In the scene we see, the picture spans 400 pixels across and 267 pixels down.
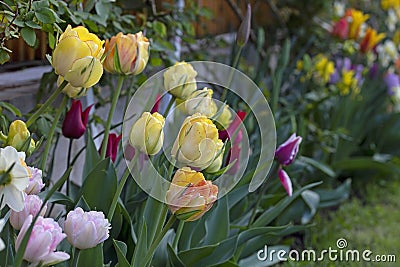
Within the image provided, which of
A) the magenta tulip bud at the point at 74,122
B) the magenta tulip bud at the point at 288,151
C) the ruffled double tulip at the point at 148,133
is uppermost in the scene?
the ruffled double tulip at the point at 148,133

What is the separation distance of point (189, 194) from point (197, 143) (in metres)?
0.08

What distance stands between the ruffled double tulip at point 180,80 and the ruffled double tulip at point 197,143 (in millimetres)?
368

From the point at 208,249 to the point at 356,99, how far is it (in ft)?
6.30

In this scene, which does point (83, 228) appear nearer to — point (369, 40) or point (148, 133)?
point (148, 133)


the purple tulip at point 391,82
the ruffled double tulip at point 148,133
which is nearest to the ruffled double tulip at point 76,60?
the ruffled double tulip at point 148,133

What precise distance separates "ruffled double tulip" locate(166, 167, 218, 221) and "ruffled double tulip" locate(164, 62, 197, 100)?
0.42 metres

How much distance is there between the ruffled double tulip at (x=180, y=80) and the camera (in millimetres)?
1396

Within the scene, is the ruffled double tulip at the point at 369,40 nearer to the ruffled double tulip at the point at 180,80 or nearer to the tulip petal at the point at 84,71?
the ruffled double tulip at the point at 180,80

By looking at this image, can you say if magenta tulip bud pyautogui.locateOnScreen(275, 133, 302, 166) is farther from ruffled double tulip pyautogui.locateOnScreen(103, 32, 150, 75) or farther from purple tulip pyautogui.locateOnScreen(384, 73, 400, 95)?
purple tulip pyautogui.locateOnScreen(384, 73, 400, 95)

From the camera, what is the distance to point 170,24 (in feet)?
7.16

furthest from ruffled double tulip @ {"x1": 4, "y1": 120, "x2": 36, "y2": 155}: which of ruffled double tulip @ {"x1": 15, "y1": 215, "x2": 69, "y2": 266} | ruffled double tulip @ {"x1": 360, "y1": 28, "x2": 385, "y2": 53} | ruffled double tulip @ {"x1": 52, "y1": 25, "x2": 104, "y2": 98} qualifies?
ruffled double tulip @ {"x1": 360, "y1": 28, "x2": 385, "y2": 53}

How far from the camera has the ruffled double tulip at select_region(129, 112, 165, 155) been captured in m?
1.07

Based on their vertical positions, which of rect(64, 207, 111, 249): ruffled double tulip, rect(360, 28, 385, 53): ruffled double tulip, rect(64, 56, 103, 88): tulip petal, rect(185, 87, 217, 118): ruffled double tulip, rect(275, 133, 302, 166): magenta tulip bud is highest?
rect(64, 56, 103, 88): tulip petal

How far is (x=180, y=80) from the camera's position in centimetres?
139
